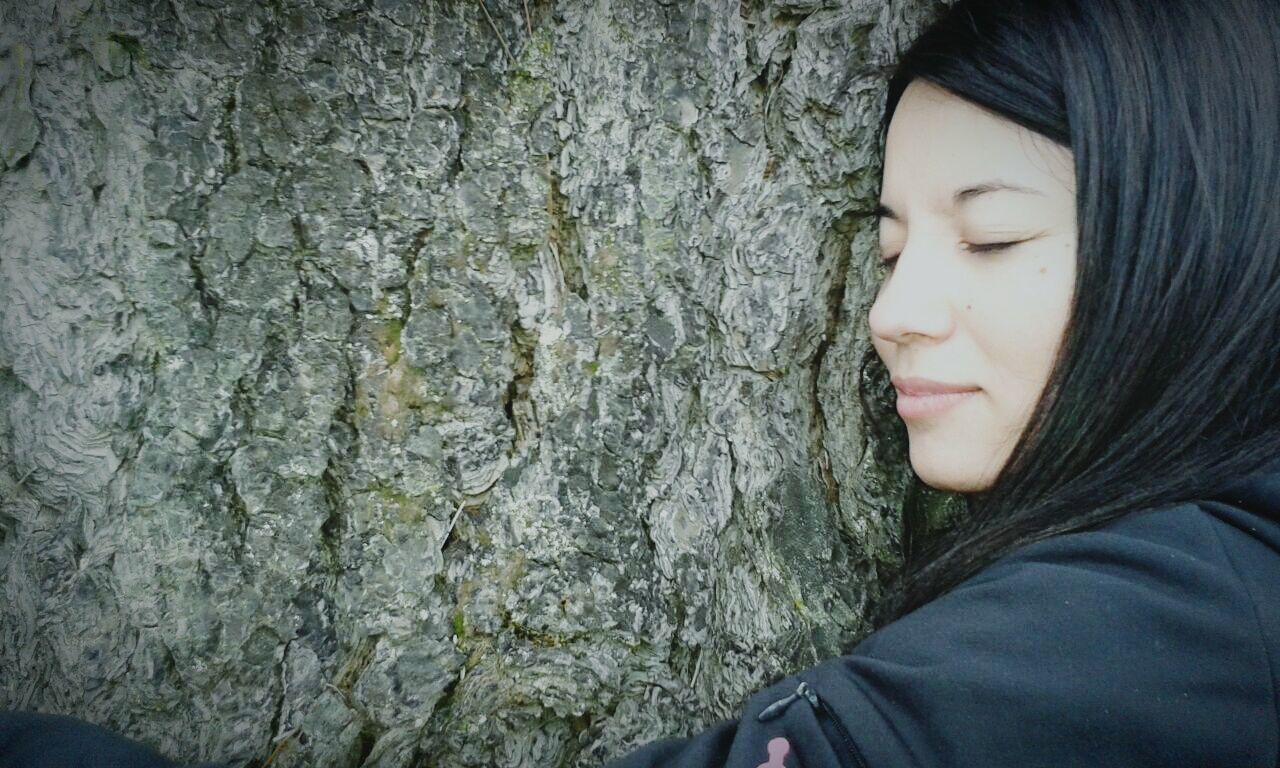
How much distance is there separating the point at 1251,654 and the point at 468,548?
129cm

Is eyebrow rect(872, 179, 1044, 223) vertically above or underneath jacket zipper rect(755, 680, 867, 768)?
above

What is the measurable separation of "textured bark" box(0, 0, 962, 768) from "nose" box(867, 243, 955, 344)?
26 centimetres

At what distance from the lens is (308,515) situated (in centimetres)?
167

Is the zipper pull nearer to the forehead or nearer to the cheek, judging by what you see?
the cheek

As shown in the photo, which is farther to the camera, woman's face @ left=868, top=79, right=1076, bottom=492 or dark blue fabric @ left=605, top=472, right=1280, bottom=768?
woman's face @ left=868, top=79, right=1076, bottom=492

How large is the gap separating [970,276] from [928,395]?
0.22 metres

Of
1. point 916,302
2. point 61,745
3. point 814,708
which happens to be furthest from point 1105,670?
point 61,745

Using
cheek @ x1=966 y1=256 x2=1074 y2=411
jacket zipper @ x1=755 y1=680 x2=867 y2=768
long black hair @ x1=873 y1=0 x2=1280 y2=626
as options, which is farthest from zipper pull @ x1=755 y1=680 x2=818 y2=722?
cheek @ x1=966 y1=256 x2=1074 y2=411

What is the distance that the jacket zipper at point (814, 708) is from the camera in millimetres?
1213

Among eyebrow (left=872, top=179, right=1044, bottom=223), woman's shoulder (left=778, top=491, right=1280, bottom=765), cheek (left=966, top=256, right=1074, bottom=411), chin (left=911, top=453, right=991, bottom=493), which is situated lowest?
woman's shoulder (left=778, top=491, right=1280, bottom=765)

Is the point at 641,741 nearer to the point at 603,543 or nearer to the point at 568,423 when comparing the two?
the point at 603,543

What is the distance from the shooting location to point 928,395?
1.55 metres

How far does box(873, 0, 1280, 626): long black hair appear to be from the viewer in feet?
4.45

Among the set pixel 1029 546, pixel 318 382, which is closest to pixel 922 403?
pixel 1029 546
